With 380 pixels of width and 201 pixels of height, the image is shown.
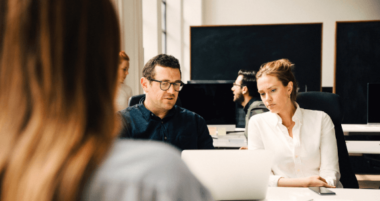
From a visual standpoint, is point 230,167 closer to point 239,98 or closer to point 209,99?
point 209,99

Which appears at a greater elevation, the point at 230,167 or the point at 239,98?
the point at 239,98

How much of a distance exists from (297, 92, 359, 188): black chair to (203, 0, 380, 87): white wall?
5.02 m

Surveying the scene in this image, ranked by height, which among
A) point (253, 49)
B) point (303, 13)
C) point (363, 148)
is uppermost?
point (303, 13)

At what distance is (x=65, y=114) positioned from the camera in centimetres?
28

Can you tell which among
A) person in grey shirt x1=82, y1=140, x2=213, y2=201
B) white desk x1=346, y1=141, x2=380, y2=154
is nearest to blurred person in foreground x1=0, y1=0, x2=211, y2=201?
person in grey shirt x1=82, y1=140, x2=213, y2=201

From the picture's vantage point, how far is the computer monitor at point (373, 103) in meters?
3.05

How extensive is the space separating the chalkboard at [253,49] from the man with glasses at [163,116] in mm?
3258

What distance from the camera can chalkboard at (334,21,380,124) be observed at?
4.19 metres

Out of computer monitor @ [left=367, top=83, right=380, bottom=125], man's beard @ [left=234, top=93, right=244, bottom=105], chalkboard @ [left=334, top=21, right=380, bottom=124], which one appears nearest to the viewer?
man's beard @ [left=234, top=93, right=244, bottom=105]

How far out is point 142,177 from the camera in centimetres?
25

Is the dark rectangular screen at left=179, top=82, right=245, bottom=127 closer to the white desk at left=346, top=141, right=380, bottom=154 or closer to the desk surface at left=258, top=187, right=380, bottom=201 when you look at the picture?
the white desk at left=346, top=141, right=380, bottom=154

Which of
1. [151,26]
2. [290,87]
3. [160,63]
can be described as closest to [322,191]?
[290,87]

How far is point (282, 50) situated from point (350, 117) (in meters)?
1.60

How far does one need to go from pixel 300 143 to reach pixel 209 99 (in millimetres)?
1120
